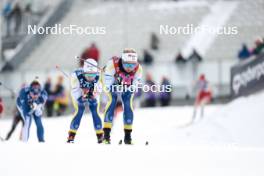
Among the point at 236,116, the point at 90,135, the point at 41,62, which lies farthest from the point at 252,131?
the point at 41,62

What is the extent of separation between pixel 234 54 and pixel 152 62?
282 cm

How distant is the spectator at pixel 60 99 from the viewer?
2691cm

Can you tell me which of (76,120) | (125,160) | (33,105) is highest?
(33,105)

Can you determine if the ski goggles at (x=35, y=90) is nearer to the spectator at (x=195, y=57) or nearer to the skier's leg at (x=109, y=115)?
the skier's leg at (x=109, y=115)

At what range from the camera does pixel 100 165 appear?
11.0 meters

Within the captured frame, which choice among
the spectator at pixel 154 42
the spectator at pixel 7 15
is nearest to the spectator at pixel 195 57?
the spectator at pixel 154 42

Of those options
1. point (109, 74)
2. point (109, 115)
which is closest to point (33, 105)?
point (109, 115)

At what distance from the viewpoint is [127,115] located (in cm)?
1377

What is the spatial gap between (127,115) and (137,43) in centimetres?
1776

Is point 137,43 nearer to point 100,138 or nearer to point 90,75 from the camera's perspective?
point 100,138

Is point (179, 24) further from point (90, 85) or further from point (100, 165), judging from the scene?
point (100, 165)

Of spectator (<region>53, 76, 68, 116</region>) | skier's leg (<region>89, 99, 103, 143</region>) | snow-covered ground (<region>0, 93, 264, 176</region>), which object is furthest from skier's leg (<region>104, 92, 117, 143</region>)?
spectator (<region>53, 76, 68, 116</region>)

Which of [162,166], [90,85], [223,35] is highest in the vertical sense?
[223,35]

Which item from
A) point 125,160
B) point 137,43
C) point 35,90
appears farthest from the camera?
point 137,43
